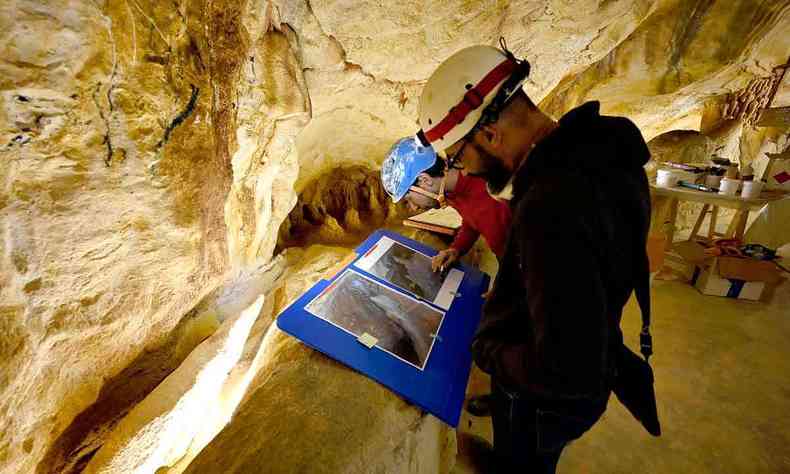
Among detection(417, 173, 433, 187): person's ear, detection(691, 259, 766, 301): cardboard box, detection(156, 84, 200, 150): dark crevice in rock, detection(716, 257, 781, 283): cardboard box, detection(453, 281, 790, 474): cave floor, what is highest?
detection(156, 84, 200, 150): dark crevice in rock

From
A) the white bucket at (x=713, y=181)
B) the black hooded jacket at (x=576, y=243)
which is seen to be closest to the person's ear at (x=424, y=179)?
the black hooded jacket at (x=576, y=243)

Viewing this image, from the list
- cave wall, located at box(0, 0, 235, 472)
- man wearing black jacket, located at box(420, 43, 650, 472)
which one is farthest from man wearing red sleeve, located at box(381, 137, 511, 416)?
cave wall, located at box(0, 0, 235, 472)

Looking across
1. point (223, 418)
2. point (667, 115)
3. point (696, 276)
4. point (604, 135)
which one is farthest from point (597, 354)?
point (667, 115)

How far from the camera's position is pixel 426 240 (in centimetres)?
296

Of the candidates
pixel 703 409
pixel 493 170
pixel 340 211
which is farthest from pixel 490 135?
pixel 340 211

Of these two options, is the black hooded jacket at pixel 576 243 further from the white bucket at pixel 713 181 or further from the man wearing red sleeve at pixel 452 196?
the white bucket at pixel 713 181

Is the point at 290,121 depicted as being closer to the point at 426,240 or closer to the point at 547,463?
the point at 426,240

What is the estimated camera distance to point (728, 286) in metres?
3.60

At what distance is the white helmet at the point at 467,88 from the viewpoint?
3.51 ft

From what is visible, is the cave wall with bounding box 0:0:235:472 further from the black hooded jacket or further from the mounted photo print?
the black hooded jacket

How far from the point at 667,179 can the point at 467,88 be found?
14.2 ft

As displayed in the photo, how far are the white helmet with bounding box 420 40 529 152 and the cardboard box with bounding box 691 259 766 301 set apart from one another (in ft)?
13.9

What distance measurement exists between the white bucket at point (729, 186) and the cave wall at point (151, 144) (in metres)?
2.04

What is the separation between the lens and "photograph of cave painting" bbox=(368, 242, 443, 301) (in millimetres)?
1928
